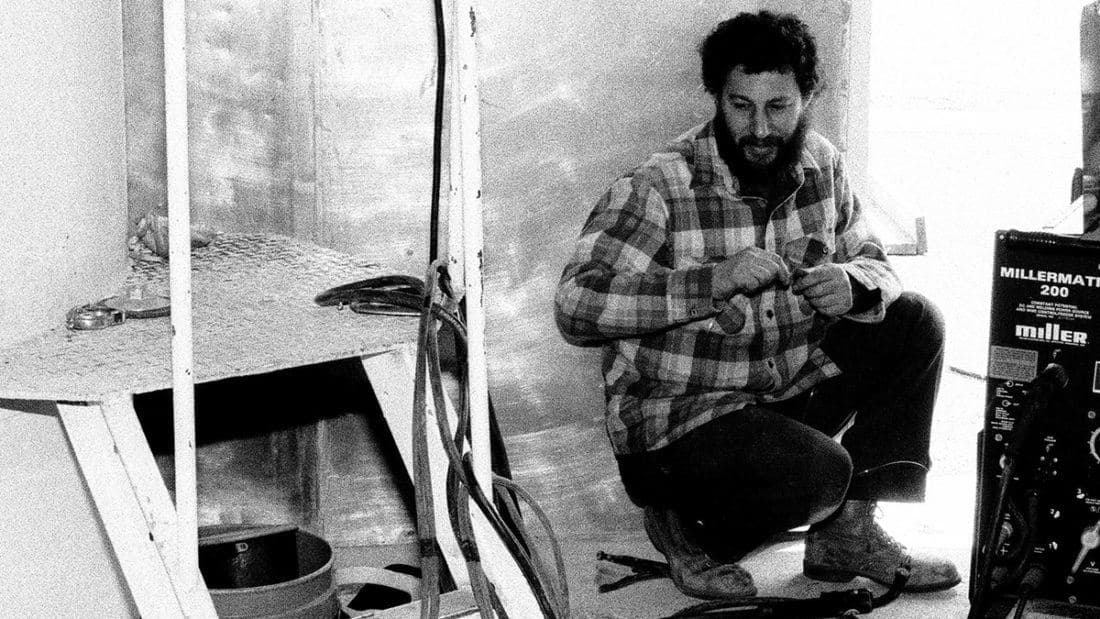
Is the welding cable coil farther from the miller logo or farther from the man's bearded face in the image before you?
the man's bearded face

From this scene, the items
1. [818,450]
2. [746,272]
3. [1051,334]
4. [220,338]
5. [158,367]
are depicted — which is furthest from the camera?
[818,450]

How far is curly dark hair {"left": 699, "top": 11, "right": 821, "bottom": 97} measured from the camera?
2.10 meters

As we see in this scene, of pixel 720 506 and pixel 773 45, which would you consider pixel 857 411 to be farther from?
pixel 773 45

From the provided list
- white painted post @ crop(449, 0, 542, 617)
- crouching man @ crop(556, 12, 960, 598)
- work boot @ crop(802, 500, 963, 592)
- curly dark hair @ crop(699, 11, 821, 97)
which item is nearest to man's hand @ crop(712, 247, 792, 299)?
crouching man @ crop(556, 12, 960, 598)

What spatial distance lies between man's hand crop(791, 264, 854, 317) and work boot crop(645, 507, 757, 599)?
431 millimetres

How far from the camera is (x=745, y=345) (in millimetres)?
2100

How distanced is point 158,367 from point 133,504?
0.44ft

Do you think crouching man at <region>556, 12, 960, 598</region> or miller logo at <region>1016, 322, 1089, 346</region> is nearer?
miller logo at <region>1016, 322, 1089, 346</region>

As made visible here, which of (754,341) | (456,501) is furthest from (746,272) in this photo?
(456,501)

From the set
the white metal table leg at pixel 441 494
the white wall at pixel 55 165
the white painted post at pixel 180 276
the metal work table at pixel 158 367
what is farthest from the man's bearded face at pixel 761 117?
the white painted post at pixel 180 276

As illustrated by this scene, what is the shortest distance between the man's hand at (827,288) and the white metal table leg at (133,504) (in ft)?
3.72

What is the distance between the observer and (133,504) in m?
1.16

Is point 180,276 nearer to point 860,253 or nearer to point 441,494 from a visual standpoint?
point 441,494

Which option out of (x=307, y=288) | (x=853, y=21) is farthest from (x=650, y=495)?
(x=853, y=21)
